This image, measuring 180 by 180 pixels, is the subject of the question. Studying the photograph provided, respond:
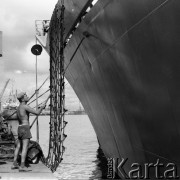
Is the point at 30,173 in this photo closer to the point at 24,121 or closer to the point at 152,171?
the point at 24,121

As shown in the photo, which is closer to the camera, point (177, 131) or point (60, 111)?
point (177, 131)

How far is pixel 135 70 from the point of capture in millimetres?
5695

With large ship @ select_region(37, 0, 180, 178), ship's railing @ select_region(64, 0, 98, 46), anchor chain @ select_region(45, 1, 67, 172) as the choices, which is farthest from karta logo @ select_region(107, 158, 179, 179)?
ship's railing @ select_region(64, 0, 98, 46)

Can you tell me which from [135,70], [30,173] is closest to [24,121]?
[30,173]

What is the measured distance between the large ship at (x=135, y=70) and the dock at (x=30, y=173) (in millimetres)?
1621

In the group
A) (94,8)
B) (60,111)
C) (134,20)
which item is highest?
(94,8)

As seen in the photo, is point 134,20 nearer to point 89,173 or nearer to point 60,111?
point 60,111

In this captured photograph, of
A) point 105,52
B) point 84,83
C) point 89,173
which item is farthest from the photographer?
point 89,173

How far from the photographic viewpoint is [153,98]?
17.5ft

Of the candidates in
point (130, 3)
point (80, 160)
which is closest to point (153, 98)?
point (130, 3)

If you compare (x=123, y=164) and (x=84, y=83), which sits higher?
(x=84, y=83)

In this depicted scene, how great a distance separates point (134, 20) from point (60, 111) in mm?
3019

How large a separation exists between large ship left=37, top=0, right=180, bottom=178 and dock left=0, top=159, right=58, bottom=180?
1.62 m

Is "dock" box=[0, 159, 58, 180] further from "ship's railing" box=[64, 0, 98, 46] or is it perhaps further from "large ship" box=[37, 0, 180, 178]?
"ship's railing" box=[64, 0, 98, 46]
